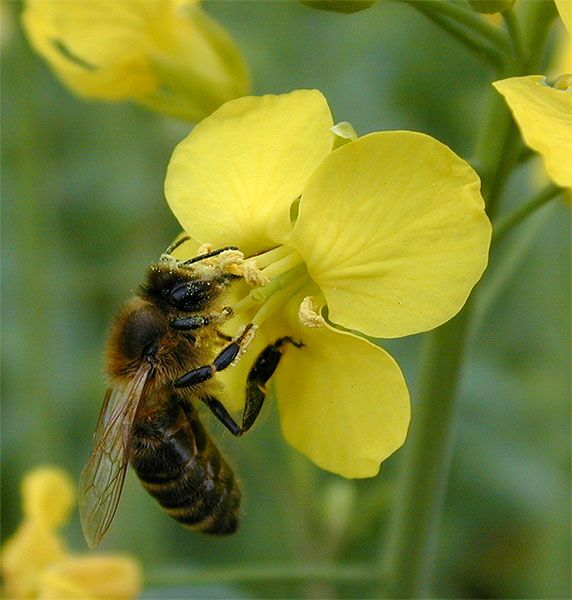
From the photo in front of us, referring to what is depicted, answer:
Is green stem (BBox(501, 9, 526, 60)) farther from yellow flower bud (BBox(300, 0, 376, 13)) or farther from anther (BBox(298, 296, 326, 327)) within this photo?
anther (BBox(298, 296, 326, 327))

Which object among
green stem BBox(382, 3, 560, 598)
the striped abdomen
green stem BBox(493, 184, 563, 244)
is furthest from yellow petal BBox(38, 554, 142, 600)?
green stem BBox(493, 184, 563, 244)

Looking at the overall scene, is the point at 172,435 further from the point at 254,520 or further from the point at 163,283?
the point at 254,520

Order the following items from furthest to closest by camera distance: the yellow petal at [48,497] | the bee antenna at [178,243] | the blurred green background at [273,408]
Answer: the blurred green background at [273,408]
the yellow petal at [48,497]
the bee antenna at [178,243]

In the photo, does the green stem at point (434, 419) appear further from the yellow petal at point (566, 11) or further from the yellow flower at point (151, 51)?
the yellow flower at point (151, 51)

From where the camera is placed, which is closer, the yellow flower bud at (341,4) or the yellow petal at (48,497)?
the yellow flower bud at (341,4)

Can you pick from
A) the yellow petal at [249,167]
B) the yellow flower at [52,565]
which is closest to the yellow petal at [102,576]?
the yellow flower at [52,565]

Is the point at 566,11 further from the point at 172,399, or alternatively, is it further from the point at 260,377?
the point at 172,399
